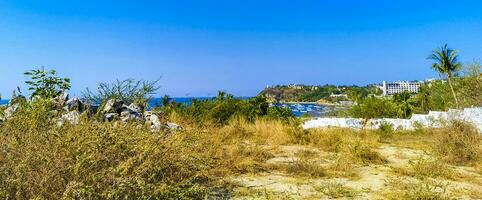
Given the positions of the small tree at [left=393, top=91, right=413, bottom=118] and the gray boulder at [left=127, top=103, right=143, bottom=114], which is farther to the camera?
the small tree at [left=393, top=91, right=413, bottom=118]

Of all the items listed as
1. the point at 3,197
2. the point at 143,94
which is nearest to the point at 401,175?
the point at 3,197

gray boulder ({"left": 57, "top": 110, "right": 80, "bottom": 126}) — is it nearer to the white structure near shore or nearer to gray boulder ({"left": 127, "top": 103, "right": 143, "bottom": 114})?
gray boulder ({"left": 127, "top": 103, "right": 143, "bottom": 114})

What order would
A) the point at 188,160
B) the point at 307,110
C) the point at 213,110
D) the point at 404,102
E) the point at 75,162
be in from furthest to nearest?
the point at 404,102, the point at 307,110, the point at 213,110, the point at 188,160, the point at 75,162

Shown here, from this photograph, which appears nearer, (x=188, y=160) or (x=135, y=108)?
(x=188, y=160)

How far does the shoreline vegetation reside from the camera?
128 inches

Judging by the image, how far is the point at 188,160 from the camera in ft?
15.8

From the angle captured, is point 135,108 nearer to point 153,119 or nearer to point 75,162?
point 153,119

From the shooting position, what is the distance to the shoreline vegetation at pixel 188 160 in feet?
10.7

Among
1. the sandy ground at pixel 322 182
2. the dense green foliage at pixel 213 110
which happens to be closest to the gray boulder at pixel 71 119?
the sandy ground at pixel 322 182

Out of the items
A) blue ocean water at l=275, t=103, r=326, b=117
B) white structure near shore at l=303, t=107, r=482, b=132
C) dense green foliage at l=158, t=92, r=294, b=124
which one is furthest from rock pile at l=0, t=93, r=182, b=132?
blue ocean water at l=275, t=103, r=326, b=117

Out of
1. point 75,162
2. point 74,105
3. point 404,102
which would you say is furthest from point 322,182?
point 404,102

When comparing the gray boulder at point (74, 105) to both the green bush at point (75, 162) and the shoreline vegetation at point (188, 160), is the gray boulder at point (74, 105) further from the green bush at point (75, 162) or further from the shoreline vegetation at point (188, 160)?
the green bush at point (75, 162)

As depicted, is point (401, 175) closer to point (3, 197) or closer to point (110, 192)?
point (110, 192)

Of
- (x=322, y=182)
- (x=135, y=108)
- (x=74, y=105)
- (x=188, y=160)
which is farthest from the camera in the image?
(x=135, y=108)
